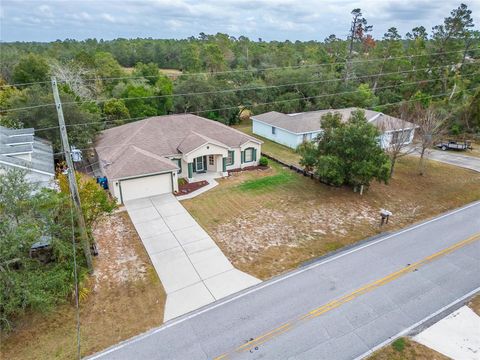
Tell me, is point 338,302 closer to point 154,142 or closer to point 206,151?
point 206,151

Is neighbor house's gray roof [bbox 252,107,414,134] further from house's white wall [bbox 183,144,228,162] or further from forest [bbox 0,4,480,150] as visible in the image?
house's white wall [bbox 183,144,228,162]

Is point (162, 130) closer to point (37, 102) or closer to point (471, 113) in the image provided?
point (37, 102)

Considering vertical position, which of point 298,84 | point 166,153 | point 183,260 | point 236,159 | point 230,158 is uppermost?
point 298,84

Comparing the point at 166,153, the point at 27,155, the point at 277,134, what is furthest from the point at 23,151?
the point at 277,134

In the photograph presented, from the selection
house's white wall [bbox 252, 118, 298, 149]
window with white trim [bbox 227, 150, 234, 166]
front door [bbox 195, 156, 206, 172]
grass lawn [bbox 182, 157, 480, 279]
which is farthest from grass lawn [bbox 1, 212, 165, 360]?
Result: house's white wall [bbox 252, 118, 298, 149]

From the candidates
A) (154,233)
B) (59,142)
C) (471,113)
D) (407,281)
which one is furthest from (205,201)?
(471,113)

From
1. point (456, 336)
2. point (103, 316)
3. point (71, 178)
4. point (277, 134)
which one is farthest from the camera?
point (277, 134)

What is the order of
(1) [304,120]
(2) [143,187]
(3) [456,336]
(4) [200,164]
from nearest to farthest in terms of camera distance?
(3) [456,336]
(2) [143,187]
(4) [200,164]
(1) [304,120]
